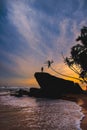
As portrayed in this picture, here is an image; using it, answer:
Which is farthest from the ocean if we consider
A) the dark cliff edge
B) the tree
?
the dark cliff edge

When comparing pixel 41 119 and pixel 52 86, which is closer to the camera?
pixel 41 119

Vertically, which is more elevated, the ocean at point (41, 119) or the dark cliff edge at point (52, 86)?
the dark cliff edge at point (52, 86)

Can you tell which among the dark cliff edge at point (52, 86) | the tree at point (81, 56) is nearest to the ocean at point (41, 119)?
the tree at point (81, 56)

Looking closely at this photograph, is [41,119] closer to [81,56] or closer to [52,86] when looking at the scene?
[81,56]

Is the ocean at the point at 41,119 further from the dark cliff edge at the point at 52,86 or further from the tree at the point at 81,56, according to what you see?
the dark cliff edge at the point at 52,86

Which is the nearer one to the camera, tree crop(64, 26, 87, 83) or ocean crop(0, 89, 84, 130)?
ocean crop(0, 89, 84, 130)

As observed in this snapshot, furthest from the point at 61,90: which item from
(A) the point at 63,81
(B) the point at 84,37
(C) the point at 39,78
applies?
(B) the point at 84,37

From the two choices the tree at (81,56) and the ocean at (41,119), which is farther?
the tree at (81,56)

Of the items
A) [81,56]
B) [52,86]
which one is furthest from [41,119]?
[52,86]

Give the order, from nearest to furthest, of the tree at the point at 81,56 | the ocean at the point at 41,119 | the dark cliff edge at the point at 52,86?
the ocean at the point at 41,119
the tree at the point at 81,56
the dark cliff edge at the point at 52,86

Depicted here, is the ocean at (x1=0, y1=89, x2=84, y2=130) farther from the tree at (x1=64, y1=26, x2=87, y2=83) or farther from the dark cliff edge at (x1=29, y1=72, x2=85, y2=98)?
the dark cliff edge at (x1=29, y1=72, x2=85, y2=98)

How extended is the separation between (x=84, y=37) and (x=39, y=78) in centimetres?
2664

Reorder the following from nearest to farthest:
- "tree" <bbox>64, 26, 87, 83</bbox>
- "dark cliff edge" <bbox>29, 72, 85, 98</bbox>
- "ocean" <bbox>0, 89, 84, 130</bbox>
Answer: "ocean" <bbox>0, 89, 84, 130</bbox> < "tree" <bbox>64, 26, 87, 83</bbox> < "dark cliff edge" <bbox>29, 72, 85, 98</bbox>

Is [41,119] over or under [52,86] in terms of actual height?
under
